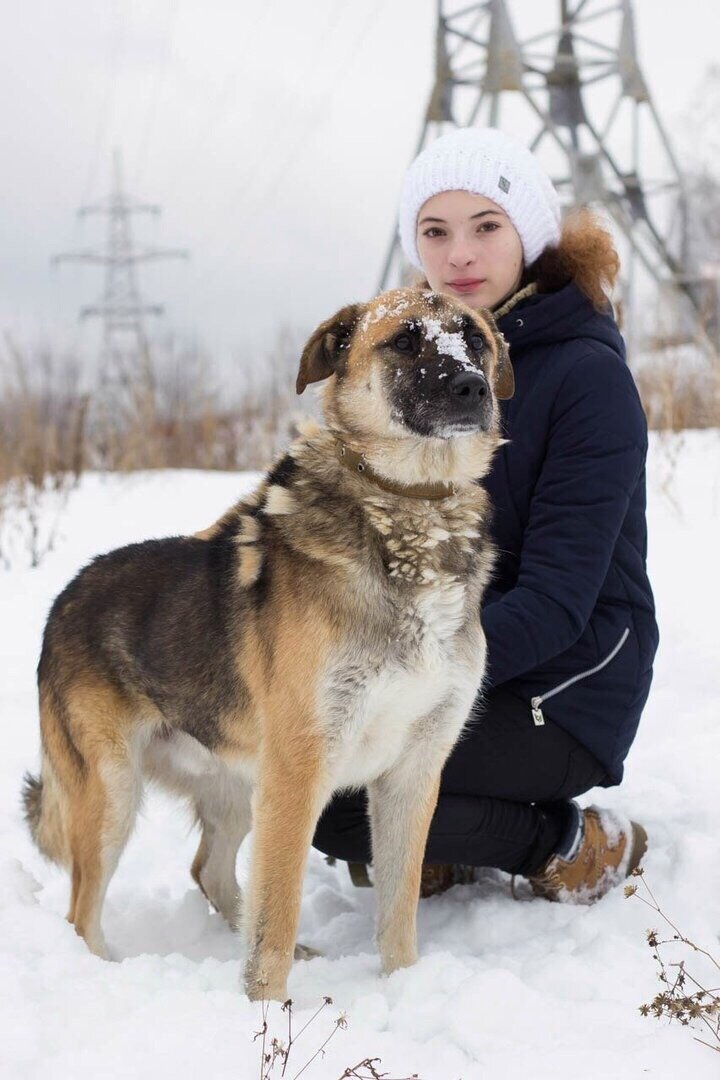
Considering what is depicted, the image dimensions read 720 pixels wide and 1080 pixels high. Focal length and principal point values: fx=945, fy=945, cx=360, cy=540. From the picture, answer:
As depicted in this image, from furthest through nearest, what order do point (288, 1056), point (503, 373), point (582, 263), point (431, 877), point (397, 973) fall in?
point (431, 877) < point (582, 263) < point (503, 373) < point (397, 973) < point (288, 1056)

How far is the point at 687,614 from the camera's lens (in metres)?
4.64

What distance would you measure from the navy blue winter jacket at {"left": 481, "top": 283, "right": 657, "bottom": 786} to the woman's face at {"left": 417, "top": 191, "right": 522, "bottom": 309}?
0.13 metres

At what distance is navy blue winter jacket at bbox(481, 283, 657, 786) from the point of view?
247cm

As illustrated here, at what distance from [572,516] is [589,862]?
39.0 inches

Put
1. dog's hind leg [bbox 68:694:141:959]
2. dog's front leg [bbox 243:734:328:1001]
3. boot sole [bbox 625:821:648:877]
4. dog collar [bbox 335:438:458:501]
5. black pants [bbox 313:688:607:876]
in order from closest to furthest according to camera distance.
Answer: dog's front leg [bbox 243:734:328:1001], dog collar [bbox 335:438:458:501], dog's hind leg [bbox 68:694:141:959], black pants [bbox 313:688:607:876], boot sole [bbox 625:821:648:877]

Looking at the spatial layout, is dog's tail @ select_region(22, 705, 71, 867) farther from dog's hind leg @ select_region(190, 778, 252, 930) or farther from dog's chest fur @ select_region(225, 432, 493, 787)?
dog's chest fur @ select_region(225, 432, 493, 787)

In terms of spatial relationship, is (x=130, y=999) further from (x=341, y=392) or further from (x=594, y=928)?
(x=341, y=392)

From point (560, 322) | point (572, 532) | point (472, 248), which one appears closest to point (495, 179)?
point (472, 248)

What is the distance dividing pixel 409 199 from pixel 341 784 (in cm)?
177

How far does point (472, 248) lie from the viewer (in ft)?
9.09

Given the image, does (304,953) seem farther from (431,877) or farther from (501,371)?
(501,371)

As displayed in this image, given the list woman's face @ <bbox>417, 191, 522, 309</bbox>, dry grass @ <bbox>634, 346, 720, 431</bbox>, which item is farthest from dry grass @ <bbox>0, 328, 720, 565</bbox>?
woman's face @ <bbox>417, 191, 522, 309</bbox>

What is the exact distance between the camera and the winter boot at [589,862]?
8.72ft

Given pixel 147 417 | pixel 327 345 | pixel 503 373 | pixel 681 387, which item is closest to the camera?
pixel 327 345
